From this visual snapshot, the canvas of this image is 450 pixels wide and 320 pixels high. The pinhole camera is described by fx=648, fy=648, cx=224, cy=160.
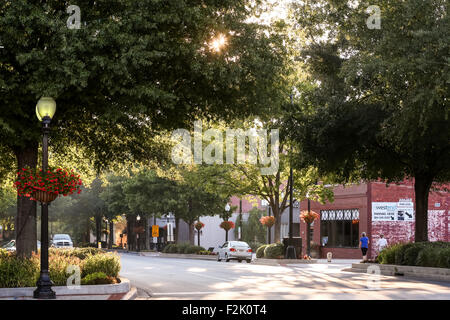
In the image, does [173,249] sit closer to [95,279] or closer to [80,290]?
[95,279]

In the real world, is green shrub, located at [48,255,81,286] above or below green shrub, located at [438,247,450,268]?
above

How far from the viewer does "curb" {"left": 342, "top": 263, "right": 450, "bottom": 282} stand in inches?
928

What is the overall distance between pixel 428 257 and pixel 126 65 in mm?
15111

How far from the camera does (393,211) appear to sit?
1898 inches

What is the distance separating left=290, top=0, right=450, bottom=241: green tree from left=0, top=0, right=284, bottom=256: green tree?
161 inches

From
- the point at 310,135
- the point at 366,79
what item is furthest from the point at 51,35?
the point at 310,135

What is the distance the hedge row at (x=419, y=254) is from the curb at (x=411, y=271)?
0.44 m

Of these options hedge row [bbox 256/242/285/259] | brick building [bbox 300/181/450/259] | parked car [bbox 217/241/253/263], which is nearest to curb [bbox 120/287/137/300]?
hedge row [bbox 256/242/285/259]

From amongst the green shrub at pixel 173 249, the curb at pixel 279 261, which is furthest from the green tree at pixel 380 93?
the green shrub at pixel 173 249

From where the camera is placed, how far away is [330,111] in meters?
27.5

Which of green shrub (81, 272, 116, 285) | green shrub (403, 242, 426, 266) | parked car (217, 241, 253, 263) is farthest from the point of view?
parked car (217, 241, 253, 263)

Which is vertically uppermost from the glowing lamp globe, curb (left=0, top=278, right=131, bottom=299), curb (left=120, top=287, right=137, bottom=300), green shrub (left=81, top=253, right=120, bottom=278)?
the glowing lamp globe

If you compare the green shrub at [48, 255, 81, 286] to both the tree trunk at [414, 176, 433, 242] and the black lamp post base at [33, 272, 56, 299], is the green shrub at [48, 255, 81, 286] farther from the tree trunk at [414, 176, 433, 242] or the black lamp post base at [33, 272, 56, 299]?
the tree trunk at [414, 176, 433, 242]

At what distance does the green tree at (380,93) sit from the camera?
19641mm
